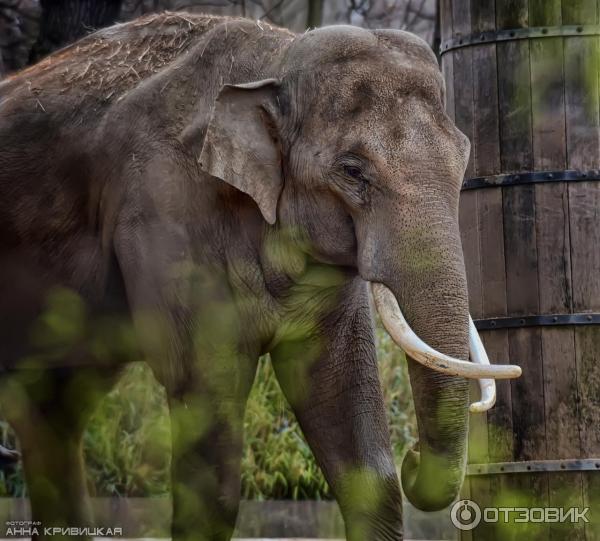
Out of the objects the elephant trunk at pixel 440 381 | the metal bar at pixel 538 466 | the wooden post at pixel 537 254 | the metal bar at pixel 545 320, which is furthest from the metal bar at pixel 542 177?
the elephant trunk at pixel 440 381

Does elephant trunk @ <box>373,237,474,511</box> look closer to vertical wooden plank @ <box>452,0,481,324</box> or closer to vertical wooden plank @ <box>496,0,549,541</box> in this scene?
vertical wooden plank @ <box>496,0,549,541</box>

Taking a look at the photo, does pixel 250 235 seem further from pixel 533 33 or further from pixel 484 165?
pixel 533 33

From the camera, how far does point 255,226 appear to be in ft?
21.6

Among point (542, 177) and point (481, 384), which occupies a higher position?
point (542, 177)

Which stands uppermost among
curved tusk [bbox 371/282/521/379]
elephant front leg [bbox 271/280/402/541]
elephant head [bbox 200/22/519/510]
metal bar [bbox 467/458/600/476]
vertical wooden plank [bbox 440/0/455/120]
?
vertical wooden plank [bbox 440/0/455/120]

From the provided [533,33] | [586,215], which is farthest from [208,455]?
[533,33]

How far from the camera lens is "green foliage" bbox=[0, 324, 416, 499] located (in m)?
12.0

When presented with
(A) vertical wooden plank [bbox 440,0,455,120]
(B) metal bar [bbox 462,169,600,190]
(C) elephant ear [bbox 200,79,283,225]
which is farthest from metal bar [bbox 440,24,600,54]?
(C) elephant ear [bbox 200,79,283,225]

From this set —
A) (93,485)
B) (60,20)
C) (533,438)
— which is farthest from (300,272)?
(60,20)

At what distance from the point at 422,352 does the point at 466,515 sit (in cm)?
188

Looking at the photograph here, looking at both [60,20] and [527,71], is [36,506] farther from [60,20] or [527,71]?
[60,20]

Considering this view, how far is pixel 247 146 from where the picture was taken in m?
6.48

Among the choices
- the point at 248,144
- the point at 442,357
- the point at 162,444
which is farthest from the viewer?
the point at 162,444

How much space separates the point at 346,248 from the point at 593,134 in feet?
5.13
